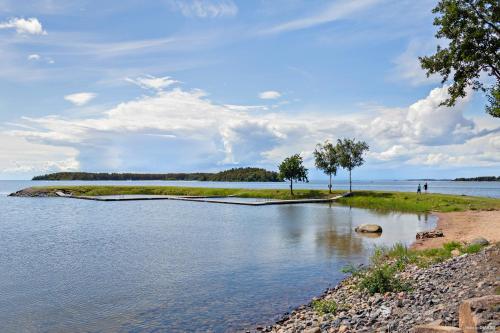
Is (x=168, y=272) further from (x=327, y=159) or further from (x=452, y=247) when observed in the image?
(x=327, y=159)

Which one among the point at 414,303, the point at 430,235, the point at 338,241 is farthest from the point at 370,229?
the point at 414,303

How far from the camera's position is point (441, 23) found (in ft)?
92.6

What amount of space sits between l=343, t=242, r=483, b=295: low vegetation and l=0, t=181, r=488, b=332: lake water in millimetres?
2211

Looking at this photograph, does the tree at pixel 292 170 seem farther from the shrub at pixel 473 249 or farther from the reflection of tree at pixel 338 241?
the shrub at pixel 473 249

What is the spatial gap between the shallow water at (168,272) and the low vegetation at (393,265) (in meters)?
2.27

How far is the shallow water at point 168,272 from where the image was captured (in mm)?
17734

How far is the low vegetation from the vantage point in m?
17.6

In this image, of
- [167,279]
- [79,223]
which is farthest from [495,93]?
[79,223]

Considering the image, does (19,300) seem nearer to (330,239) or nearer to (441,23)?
(330,239)

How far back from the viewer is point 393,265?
23953 millimetres

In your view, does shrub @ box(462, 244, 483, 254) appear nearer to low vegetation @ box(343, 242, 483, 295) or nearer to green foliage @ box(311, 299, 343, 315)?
low vegetation @ box(343, 242, 483, 295)

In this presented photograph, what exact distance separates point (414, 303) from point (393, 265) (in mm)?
10167

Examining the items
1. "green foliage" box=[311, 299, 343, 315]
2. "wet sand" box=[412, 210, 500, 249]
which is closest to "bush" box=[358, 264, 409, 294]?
"green foliage" box=[311, 299, 343, 315]

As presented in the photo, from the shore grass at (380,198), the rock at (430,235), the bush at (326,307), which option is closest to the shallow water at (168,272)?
the rock at (430,235)
